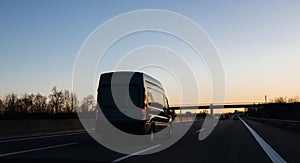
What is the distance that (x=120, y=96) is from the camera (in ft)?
51.4

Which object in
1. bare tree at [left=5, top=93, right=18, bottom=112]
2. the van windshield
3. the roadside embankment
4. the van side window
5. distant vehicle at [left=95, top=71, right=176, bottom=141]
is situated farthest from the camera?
bare tree at [left=5, top=93, right=18, bottom=112]

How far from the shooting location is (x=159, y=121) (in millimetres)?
17828

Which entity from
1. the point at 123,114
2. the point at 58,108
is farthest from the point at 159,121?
the point at 58,108

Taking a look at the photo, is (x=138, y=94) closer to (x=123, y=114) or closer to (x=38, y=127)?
(x=123, y=114)

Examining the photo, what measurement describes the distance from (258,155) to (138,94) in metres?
5.28

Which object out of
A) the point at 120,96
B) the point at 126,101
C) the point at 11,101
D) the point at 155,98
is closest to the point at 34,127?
the point at 155,98

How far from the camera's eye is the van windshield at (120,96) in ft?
50.5

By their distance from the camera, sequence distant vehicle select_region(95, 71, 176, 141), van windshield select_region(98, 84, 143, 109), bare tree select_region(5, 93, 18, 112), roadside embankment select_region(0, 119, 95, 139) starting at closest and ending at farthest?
distant vehicle select_region(95, 71, 176, 141) → van windshield select_region(98, 84, 143, 109) → roadside embankment select_region(0, 119, 95, 139) → bare tree select_region(5, 93, 18, 112)

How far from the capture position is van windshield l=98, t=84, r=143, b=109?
15.4 meters

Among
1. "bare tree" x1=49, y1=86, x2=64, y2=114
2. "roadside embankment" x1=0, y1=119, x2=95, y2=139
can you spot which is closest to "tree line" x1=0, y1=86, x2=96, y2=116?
"bare tree" x1=49, y1=86, x2=64, y2=114

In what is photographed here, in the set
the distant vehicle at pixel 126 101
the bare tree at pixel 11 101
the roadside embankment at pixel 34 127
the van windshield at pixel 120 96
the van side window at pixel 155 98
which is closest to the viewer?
the distant vehicle at pixel 126 101

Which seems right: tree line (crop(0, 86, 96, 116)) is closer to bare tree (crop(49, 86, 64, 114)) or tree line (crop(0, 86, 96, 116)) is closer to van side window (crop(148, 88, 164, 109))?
bare tree (crop(49, 86, 64, 114))

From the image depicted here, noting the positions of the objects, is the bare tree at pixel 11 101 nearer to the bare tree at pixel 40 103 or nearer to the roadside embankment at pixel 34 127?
the bare tree at pixel 40 103

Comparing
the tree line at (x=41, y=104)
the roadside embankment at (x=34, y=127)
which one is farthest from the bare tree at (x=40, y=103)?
the roadside embankment at (x=34, y=127)
